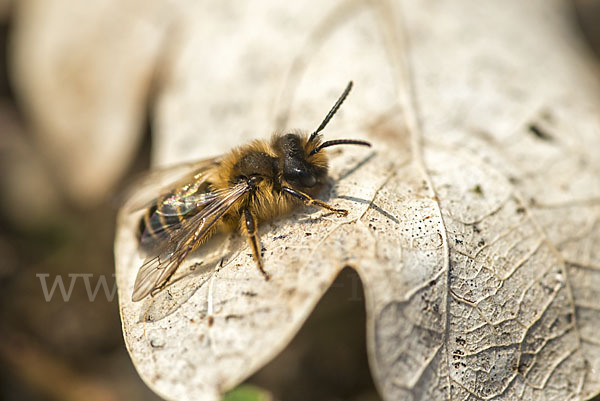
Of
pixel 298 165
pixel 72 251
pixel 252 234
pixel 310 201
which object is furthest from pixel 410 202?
pixel 72 251

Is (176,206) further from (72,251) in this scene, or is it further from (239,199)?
(72,251)

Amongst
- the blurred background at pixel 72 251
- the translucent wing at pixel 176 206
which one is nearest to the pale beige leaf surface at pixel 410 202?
the translucent wing at pixel 176 206

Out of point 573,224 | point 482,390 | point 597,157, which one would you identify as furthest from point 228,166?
point 597,157

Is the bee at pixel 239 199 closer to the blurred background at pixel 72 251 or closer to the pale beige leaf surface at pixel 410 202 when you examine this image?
the pale beige leaf surface at pixel 410 202

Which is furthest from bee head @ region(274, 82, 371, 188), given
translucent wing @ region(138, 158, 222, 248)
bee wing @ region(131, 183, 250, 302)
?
translucent wing @ region(138, 158, 222, 248)

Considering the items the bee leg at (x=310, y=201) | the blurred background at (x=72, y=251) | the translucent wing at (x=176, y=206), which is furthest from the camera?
the blurred background at (x=72, y=251)

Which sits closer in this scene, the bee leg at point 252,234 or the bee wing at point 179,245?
the bee leg at point 252,234
